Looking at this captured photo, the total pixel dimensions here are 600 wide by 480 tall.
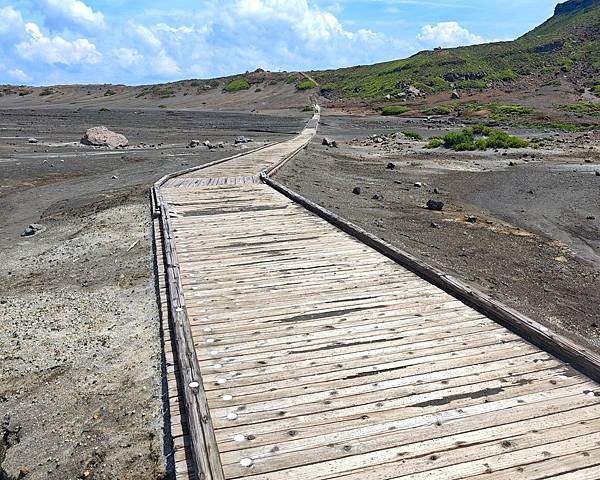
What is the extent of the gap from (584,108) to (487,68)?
30.6 m

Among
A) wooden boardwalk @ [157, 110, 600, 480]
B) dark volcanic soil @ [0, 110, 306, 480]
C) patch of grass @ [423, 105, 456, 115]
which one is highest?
patch of grass @ [423, 105, 456, 115]

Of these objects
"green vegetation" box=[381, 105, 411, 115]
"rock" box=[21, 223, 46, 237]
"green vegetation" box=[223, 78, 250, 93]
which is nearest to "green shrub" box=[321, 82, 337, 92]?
"green vegetation" box=[223, 78, 250, 93]

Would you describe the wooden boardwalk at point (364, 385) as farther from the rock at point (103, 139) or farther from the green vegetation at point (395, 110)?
the green vegetation at point (395, 110)

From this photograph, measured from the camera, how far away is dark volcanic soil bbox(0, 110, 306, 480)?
17.0ft

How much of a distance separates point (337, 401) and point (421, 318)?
1.98m

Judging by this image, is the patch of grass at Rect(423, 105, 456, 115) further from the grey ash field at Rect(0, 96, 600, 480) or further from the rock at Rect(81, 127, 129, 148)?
the rock at Rect(81, 127, 129, 148)

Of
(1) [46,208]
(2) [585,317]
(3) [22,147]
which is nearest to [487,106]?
(3) [22,147]

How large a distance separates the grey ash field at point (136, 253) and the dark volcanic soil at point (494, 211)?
6cm

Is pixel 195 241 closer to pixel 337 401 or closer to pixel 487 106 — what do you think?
pixel 337 401

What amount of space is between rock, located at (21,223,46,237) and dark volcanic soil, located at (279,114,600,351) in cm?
697

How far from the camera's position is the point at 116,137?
1363 inches

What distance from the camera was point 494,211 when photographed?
57.6 ft

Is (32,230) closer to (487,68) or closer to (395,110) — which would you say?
(395,110)

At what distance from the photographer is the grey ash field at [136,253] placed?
559 cm
